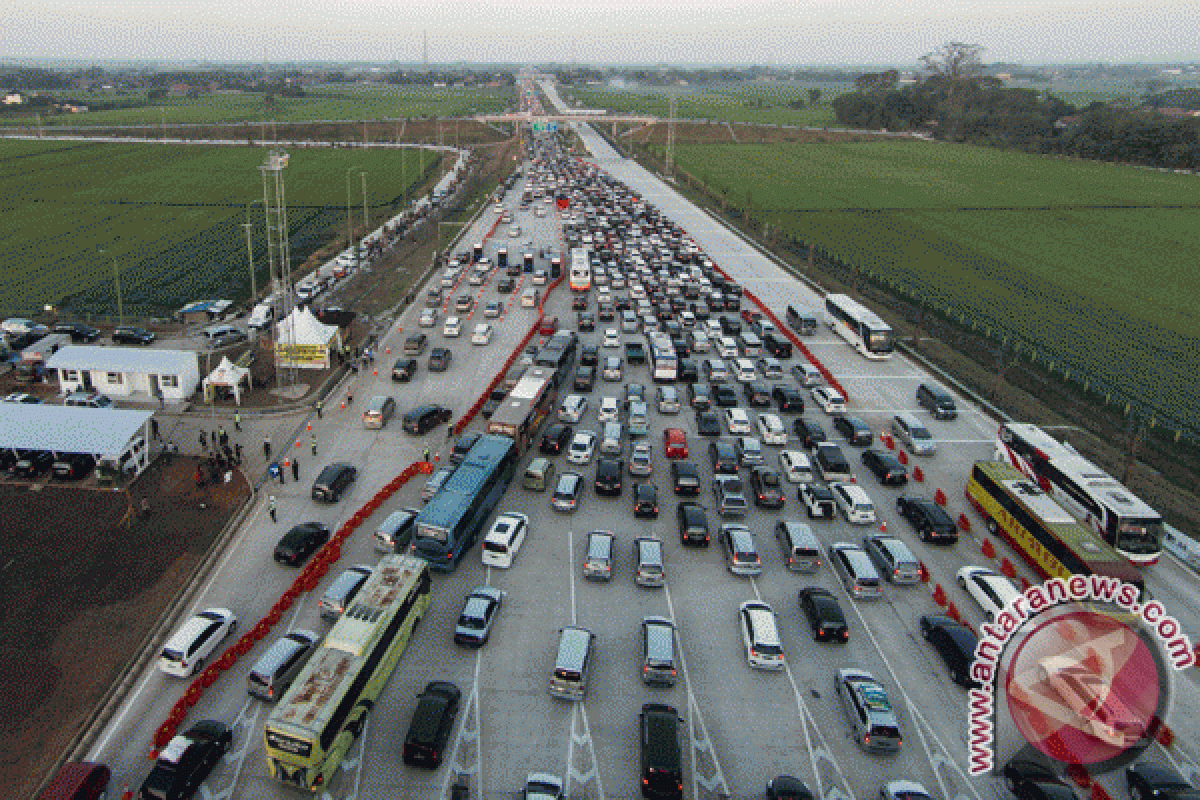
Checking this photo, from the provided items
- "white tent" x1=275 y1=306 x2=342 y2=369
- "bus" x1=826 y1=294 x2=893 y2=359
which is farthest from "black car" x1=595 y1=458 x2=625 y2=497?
"bus" x1=826 y1=294 x2=893 y2=359

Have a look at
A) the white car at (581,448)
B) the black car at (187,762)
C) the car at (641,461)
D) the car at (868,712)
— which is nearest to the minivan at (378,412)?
the white car at (581,448)

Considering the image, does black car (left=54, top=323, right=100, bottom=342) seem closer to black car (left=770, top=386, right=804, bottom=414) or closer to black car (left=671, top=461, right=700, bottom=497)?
black car (left=671, top=461, right=700, bottom=497)

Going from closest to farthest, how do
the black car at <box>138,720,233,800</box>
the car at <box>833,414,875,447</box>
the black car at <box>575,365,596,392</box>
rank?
1. the black car at <box>138,720,233,800</box>
2. the car at <box>833,414,875,447</box>
3. the black car at <box>575,365,596,392</box>

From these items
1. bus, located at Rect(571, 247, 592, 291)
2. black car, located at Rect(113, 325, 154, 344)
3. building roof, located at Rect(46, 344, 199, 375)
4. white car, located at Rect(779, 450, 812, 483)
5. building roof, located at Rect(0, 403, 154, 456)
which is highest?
bus, located at Rect(571, 247, 592, 291)

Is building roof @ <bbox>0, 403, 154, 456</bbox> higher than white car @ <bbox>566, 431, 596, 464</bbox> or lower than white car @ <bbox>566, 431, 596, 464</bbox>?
higher

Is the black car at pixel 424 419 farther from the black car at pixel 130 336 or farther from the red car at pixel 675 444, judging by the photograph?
the black car at pixel 130 336

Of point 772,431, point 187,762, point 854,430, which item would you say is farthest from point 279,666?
point 854,430

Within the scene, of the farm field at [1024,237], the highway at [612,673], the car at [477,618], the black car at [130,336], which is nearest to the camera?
the highway at [612,673]
